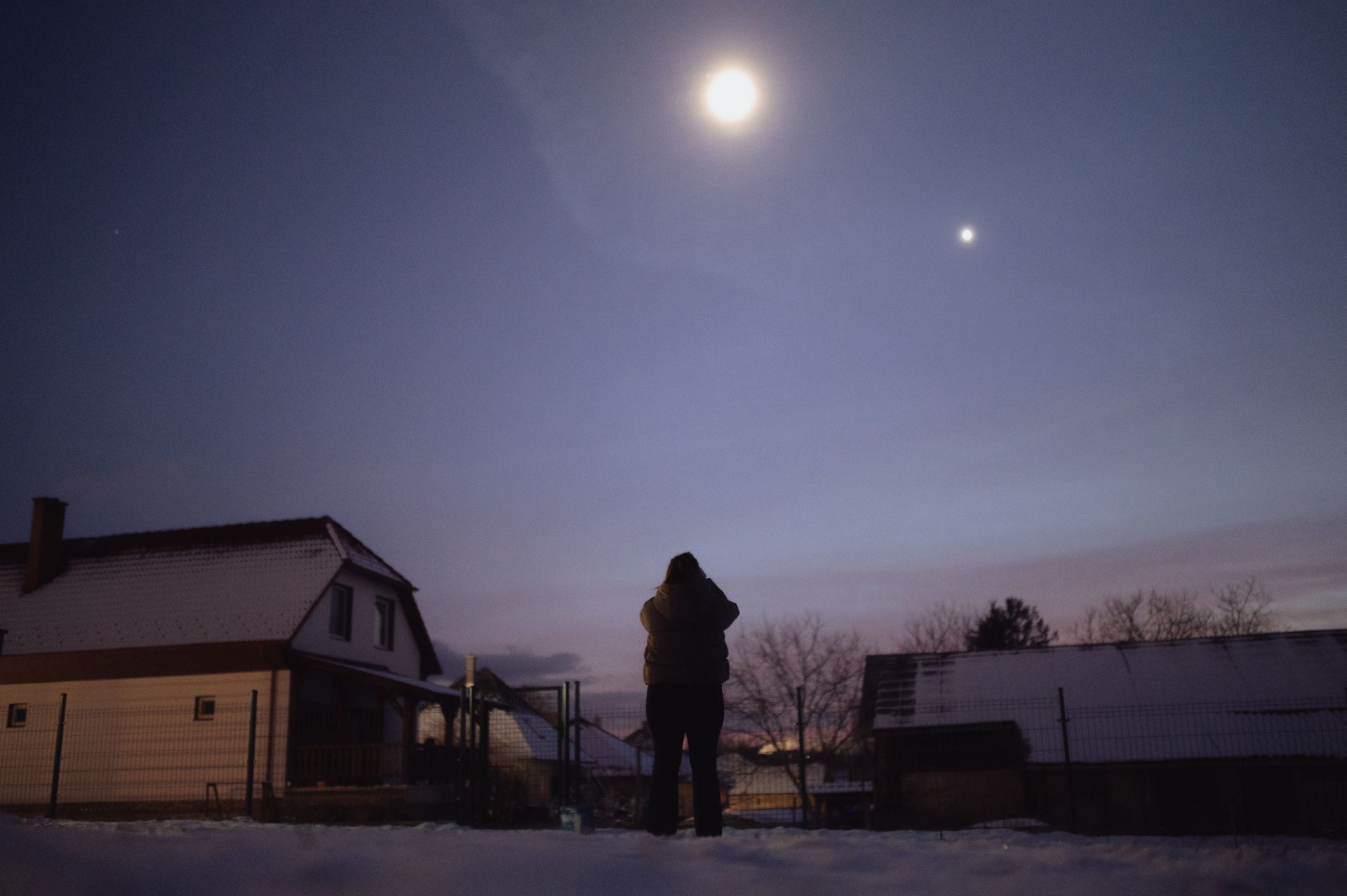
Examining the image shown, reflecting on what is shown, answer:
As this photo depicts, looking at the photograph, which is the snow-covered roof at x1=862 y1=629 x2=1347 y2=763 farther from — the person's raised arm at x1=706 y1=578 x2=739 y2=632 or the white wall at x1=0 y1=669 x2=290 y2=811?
the person's raised arm at x1=706 y1=578 x2=739 y2=632

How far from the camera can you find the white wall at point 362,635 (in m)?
20.1

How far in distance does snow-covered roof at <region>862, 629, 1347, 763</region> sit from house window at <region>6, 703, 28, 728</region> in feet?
60.3

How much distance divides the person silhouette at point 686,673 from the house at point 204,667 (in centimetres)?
1029

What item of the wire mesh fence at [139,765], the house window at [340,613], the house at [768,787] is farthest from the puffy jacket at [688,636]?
the house window at [340,613]

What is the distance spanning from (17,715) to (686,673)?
19995 millimetres

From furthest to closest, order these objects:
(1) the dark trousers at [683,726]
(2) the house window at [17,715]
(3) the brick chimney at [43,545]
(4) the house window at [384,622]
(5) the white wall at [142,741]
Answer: (4) the house window at [384,622], (3) the brick chimney at [43,545], (2) the house window at [17,715], (5) the white wall at [142,741], (1) the dark trousers at [683,726]

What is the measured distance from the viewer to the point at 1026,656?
996 inches

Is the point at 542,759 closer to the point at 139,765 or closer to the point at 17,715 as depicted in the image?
the point at 139,765

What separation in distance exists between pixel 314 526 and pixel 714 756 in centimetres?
1878

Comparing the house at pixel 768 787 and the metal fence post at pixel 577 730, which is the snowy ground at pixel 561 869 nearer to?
the metal fence post at pixel 577 730

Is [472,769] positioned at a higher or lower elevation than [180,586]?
lower

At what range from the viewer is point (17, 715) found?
19500 millimetres

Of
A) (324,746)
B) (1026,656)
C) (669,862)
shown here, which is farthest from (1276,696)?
(669,862)

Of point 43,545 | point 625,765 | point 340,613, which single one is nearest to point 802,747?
point 625,765
